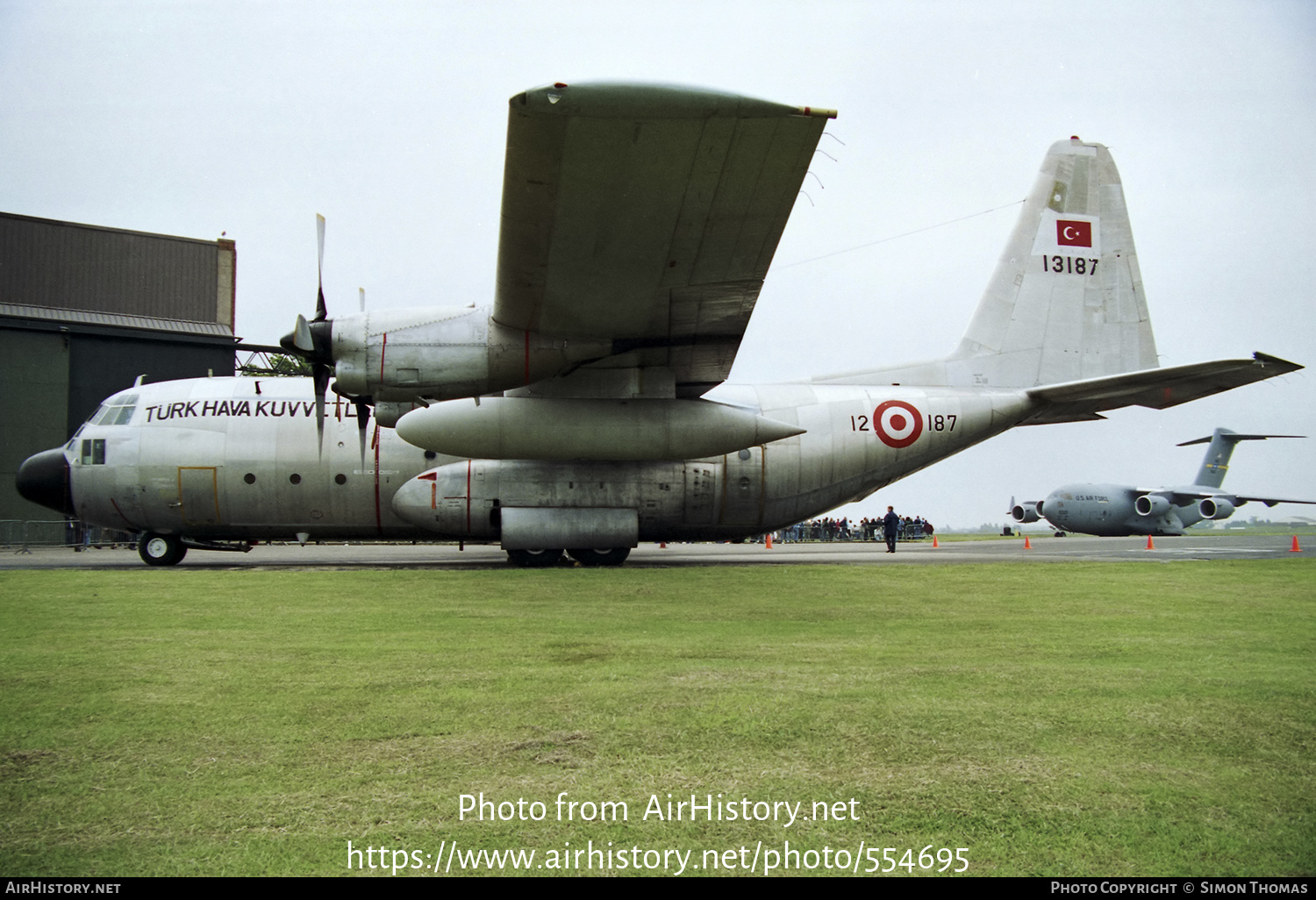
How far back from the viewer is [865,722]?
3656mm

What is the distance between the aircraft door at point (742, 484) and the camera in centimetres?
1545

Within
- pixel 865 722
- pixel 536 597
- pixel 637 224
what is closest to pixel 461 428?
pixel 536 597

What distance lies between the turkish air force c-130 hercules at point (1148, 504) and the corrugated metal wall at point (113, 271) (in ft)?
130

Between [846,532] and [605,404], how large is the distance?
33279 mm

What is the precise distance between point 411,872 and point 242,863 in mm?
484

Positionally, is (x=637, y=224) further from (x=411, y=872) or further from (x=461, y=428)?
(x=411, y=872)

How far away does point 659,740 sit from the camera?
3.38 metres

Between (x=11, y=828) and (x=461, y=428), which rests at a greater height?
(x=461, y=428)

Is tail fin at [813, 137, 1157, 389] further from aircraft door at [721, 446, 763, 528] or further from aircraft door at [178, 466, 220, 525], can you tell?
aircraft door at [178, 466, 220, 525]

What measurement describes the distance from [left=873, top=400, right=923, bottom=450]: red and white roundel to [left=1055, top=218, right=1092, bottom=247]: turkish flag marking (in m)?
4.86

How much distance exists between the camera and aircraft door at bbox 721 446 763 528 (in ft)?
50.7

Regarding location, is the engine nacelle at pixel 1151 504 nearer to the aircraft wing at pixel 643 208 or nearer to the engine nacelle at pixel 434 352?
the aircraft wing at pixel 643 208

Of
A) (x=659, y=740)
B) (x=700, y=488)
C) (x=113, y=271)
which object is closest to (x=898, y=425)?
(x=700, y=488)

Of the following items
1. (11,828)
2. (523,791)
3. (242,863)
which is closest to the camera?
(242,863)
